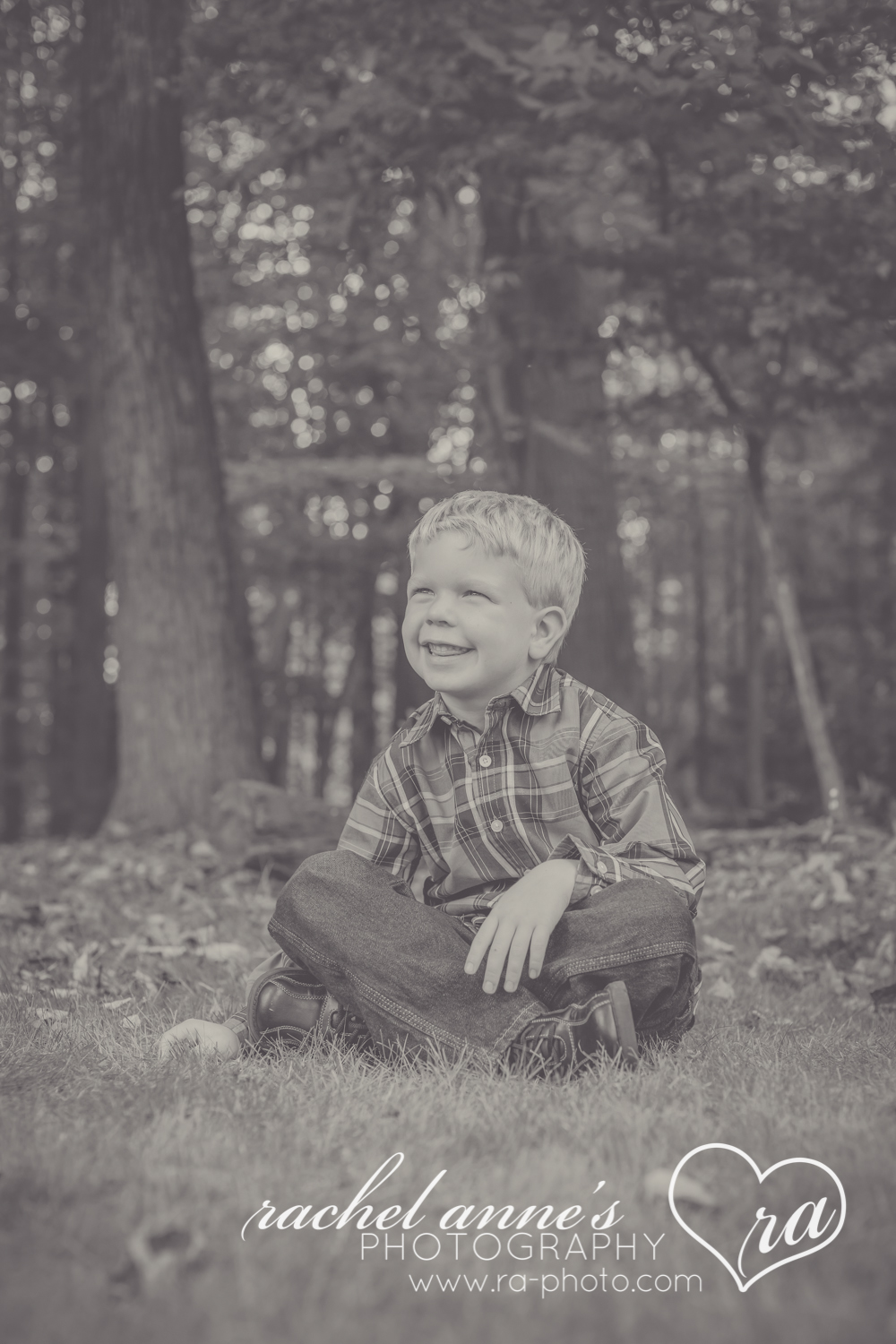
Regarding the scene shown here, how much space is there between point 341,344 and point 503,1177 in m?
10.9

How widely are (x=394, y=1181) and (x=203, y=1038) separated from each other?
957 mm

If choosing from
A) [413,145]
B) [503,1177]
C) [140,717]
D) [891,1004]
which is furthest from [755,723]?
[503,1177]

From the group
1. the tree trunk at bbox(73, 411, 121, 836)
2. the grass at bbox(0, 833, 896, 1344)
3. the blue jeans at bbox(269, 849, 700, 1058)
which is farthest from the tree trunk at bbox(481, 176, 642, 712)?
the tree trunk at bbox(73, 411, 121, 836)

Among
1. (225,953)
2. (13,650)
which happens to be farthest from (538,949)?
(13,650)

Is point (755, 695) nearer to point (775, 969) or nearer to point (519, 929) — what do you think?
point (775, 969)

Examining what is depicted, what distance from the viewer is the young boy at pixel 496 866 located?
2.46 meters

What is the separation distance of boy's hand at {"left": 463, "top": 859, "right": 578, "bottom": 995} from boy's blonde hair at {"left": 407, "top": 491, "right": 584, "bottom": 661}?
0.65m

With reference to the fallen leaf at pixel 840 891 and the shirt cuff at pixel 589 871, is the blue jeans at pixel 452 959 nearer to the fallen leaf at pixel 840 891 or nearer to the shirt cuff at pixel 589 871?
the shirt cuff at pixel 589 871

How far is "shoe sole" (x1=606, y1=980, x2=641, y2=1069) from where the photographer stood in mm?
2361

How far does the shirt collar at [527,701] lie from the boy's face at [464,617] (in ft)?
0.17

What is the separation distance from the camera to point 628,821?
2641 millimetres

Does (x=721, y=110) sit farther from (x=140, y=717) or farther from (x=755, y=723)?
(x=755, y=723)

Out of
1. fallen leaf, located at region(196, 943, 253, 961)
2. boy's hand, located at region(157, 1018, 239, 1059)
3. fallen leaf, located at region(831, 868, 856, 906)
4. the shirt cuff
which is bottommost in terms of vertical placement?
fallen leaf, located at region(196, 943, 253, 961)

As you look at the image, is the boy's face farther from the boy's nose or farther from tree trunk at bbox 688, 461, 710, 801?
tree trunk at bbox 688, 461, 710, 801
